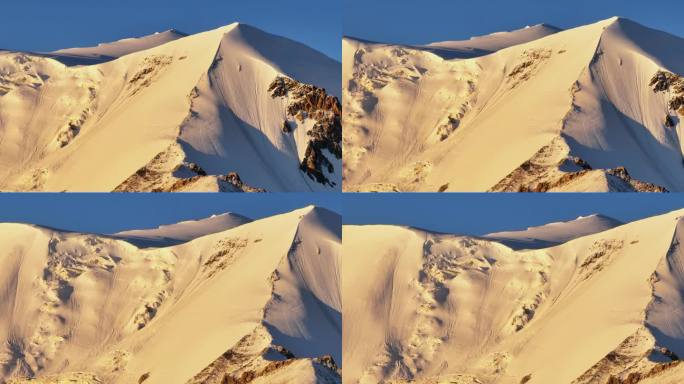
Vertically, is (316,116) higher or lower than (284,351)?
higher

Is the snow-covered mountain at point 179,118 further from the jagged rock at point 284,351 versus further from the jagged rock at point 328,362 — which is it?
the jagged rock at point 328,362

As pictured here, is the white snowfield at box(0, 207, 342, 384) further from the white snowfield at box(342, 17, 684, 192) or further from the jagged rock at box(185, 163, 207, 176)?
the white snowfield at box(342, 17, 684, 192)

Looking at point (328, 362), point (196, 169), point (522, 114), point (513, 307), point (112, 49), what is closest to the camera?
point (328, 362)

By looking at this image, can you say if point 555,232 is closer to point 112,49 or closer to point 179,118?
point 179,118

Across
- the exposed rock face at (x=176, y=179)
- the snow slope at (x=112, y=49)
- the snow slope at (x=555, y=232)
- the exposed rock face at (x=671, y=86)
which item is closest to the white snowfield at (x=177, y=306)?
the exposed rock face at (x=176, y=179)

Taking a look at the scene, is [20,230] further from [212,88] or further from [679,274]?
[679,274]

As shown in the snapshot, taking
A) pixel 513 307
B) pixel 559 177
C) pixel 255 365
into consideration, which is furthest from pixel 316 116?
pixel 255 365

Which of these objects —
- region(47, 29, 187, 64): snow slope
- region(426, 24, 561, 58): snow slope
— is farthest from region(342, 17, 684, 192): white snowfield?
region(47, 29, 187, 64): snow slope

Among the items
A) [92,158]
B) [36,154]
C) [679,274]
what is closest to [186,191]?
[92,158]
